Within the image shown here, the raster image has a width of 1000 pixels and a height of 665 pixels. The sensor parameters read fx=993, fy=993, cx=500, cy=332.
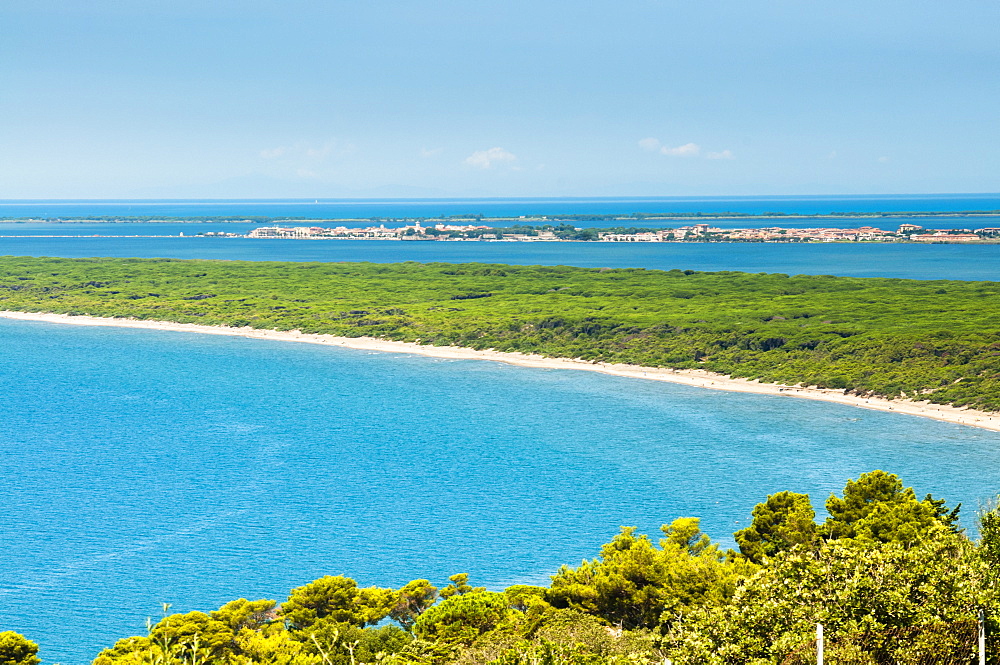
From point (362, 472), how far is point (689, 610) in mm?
20267

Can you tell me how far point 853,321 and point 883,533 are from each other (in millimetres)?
45091

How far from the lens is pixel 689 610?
710 inches

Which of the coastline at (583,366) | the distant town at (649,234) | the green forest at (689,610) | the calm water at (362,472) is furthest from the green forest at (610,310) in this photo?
the distant town at (649,234)

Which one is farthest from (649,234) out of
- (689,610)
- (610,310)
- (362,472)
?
(689,610)

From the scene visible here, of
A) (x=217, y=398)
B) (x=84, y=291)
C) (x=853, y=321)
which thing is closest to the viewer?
(x=217, y=398)

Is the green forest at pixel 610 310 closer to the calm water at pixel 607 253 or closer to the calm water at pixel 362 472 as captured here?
the calm water at pixel 362 472

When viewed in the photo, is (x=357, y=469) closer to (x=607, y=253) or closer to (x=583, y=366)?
(x=583, y=366)

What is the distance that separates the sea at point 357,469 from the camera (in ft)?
87.7

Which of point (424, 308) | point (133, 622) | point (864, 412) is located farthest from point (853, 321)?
point (133, 622)

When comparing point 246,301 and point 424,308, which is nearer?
point 424,308

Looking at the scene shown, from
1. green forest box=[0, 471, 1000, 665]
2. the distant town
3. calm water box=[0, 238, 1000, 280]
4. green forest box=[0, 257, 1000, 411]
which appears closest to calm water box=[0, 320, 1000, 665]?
green forest box=[0, 471, 1000, 665]

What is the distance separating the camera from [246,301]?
279ft

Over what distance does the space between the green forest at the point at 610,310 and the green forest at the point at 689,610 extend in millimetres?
26438

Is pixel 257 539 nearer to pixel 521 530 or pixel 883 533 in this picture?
pixel 521 530
